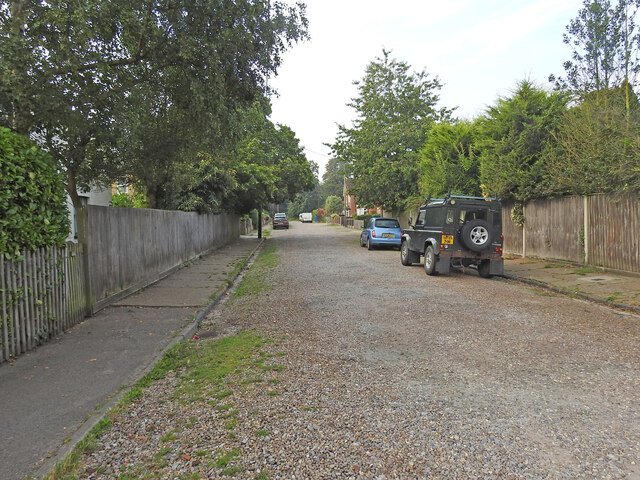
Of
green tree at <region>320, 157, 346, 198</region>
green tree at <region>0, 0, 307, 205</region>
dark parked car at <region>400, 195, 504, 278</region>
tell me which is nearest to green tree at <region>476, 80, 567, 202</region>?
dark parked car at <region>400, 195, 504, 278</region>

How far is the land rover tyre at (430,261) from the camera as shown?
38.5 feet

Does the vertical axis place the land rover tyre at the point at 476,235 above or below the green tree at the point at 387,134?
below

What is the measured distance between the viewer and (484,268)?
39.3 feet

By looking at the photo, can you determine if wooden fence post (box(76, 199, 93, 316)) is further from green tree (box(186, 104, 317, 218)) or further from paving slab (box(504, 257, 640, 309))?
paving slab (box(504, 257, 640, 309))

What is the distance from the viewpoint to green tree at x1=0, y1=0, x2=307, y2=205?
5914 millimetres

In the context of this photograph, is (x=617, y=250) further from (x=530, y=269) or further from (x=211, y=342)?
(x=211, y=342)

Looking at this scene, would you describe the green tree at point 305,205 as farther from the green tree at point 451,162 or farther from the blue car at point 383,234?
the green tree at point 451,162

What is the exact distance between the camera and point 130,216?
9859 mm

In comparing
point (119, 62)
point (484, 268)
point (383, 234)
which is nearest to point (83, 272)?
point (119, 62)

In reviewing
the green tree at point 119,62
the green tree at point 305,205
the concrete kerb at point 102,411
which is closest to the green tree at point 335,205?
the green tree at point 305,205

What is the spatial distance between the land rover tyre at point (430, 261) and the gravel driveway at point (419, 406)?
4525mm

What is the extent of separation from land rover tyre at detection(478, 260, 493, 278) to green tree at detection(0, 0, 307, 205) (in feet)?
24.5

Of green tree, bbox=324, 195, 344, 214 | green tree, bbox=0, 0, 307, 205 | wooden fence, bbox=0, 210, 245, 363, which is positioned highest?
green tree, bbox=324, 195, 344, 214

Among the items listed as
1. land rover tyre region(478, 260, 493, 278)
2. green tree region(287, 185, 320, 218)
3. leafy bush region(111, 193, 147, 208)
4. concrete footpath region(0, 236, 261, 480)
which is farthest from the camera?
green tree region(287, 185, 320, 218)
